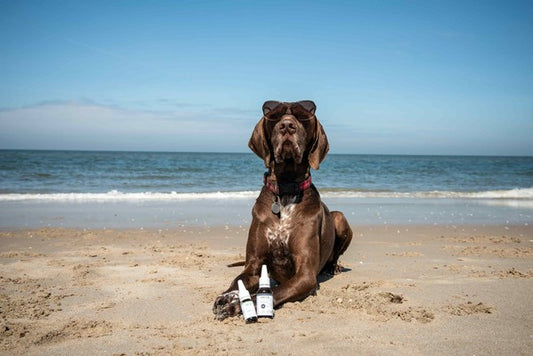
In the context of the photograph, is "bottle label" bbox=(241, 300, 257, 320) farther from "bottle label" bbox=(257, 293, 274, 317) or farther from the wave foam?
the wave foam

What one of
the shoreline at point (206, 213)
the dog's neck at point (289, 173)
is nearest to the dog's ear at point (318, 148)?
the dog's neck at point (289, 173)

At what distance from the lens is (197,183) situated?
950 inches

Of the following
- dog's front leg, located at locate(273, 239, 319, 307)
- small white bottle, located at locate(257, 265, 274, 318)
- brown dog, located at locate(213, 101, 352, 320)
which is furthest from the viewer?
brown dog, located at locate(213, 101, 352, 320)

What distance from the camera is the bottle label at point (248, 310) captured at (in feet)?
12.5

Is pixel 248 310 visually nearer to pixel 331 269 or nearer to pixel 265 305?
pixel 265 305

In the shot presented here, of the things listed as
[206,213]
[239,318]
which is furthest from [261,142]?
[206,213]

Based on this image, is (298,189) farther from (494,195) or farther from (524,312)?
(494,195)

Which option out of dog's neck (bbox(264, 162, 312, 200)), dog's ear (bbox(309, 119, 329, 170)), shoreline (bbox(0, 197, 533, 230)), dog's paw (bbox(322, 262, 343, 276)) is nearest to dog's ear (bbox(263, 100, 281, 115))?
dog's ear (bbox(309, 119, 329, 170))

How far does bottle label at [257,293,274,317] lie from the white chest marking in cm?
76

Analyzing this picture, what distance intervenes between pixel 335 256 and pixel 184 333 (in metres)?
2.64

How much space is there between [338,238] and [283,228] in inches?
Answer: 54.0

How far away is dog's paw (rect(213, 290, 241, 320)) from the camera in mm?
3955

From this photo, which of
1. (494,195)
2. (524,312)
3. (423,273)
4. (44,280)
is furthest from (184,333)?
(494,195)

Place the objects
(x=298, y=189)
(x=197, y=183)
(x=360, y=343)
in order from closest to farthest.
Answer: (x=360, y=343), (x=298, y=189), (x=197, y=183)
